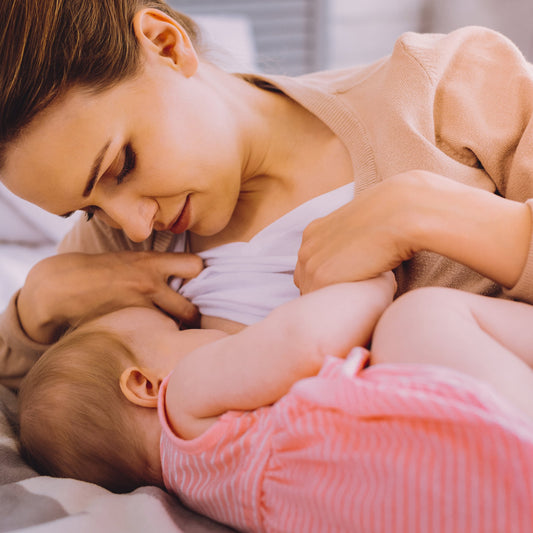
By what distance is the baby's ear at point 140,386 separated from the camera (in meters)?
0.77

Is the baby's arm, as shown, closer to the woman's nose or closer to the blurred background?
the woman's nose

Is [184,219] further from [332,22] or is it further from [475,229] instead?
[332,22]

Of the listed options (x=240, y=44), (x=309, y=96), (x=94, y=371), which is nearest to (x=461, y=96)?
(x=309, y=96)

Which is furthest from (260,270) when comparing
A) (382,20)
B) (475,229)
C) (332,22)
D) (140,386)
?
(382,20)

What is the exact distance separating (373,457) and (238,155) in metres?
0.61

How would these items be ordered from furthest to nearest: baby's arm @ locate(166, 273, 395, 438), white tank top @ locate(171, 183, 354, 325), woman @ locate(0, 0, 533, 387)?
white tank top @ locate(171, 183, 354, 325) → woman @ locate(0, 0, 533, 387) → baby's arm @ locate(166, 273, 395, 438)

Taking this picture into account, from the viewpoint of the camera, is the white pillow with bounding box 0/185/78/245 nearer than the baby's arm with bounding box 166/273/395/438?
No

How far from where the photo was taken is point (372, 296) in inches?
26.4

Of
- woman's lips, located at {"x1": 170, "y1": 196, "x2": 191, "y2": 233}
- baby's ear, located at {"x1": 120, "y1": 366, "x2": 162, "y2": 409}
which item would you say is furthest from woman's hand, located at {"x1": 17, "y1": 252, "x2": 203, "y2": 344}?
baby's ear, located at {"x1": 120, "y1": 366, "x2": 162, "y2": 409}

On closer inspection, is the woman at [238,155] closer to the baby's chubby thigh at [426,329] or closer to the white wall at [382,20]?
the baby's chubby thigh at [426,329]

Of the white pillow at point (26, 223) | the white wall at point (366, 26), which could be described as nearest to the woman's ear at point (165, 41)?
the white pillow at point (26, 223)

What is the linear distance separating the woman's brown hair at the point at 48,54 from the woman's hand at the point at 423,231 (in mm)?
422

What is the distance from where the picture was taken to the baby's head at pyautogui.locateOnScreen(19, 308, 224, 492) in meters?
0.77

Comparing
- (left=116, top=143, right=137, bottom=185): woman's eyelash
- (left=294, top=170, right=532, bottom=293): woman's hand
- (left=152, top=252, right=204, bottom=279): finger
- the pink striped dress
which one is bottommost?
(left=152, top=252, right=204, bottom=279): finger
